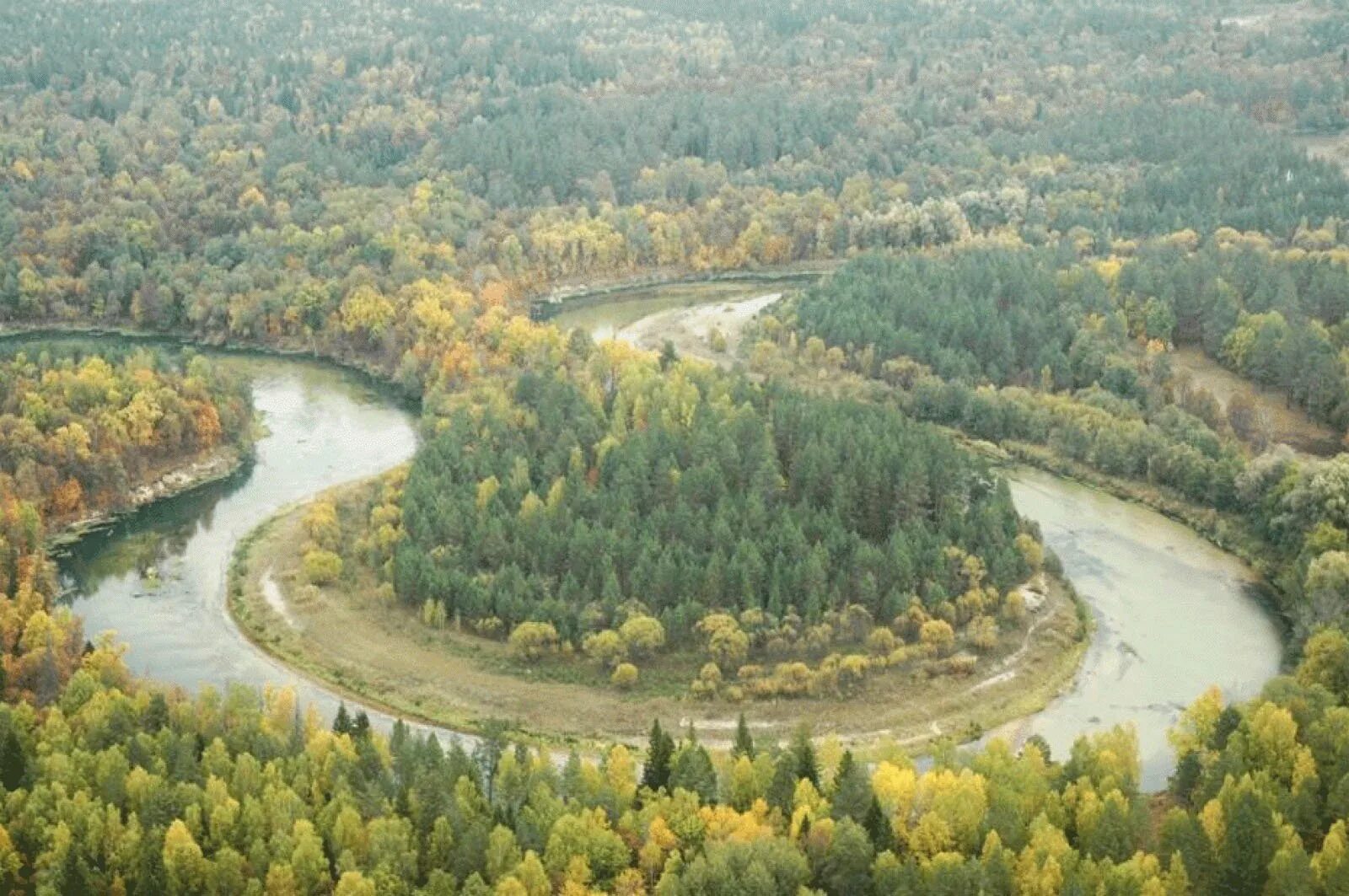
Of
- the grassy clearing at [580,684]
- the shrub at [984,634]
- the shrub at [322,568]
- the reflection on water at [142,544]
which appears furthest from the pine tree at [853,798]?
the reflection on water at [142,544]

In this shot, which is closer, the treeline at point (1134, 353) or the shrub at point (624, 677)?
the shrub at point (624, 677)

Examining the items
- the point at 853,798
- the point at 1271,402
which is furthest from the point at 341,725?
the point at 1271,402

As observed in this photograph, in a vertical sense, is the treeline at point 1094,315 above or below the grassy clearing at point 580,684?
above

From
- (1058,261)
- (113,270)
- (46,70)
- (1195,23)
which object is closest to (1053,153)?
(1058,261)

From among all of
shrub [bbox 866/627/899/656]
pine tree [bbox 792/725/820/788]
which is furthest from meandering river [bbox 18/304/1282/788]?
pine tree [bbox 792/725/820/788]

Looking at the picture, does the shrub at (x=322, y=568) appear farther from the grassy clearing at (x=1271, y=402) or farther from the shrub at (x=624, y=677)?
the grassy clearing at (x=1271, y=402)

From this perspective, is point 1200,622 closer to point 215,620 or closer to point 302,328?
point 215,620

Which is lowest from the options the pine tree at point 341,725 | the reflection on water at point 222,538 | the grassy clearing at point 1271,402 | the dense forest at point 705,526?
the reflection on water at point 222,538
